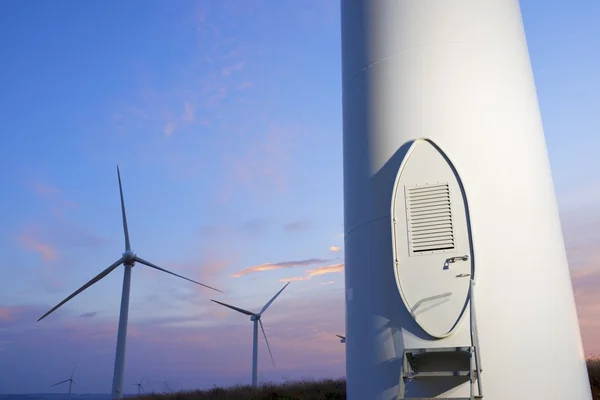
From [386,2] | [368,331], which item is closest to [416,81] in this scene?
[386,2]

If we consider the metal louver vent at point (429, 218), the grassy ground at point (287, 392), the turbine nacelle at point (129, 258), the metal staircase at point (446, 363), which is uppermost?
the turbine nacelle at point (129, 258)

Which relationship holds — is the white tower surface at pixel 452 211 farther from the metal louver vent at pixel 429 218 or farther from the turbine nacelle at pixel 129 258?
the turbine nacelle at pixel 129 258

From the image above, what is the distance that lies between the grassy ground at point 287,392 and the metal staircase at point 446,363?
1455 centimetres

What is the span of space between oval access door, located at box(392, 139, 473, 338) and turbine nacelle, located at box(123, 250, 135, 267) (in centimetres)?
2360

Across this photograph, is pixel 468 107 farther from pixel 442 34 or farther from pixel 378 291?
pixel 378 291

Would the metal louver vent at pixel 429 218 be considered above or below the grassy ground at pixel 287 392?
above

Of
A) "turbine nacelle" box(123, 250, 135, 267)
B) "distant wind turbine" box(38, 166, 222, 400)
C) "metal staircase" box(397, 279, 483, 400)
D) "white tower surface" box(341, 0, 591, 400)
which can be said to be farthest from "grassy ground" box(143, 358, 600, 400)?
"metal staircase" box(397, 279, 483, 400)

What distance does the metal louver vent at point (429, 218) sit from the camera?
5.74 metres

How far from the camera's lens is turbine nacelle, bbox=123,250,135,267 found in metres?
27.3

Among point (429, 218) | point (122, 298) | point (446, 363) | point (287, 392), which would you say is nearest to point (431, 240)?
point (429, 218)

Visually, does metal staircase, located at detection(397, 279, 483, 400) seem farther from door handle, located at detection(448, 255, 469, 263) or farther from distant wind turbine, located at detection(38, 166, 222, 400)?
distant wind turbine, located at detection(38, 166, 222, 400)

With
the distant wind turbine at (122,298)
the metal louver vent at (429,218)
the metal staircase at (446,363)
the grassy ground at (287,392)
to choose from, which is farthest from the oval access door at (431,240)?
the distant wind turbine at (122,298)

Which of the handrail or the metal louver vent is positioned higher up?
the metal louver vent

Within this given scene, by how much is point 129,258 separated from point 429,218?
23887 mm
